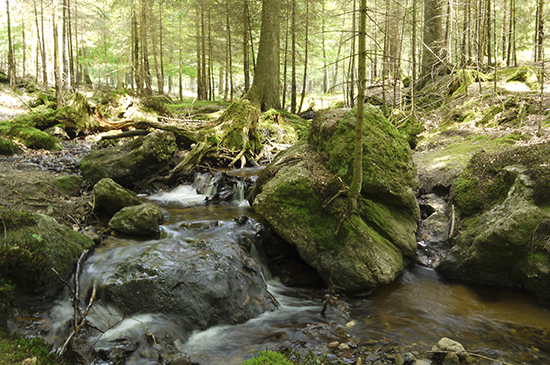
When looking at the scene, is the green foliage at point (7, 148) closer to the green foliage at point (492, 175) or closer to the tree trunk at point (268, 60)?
the tree trunk at point (268, 60)

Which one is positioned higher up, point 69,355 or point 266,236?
point 266,236

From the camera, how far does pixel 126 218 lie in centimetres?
583

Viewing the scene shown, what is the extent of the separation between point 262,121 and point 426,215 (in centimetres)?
928

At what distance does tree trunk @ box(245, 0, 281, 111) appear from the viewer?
1548cm

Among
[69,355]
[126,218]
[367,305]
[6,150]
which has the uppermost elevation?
[6,150]

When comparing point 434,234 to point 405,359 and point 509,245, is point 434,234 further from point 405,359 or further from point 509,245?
point 405,359

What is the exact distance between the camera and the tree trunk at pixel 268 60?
50.8 ft

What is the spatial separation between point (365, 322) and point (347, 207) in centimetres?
171

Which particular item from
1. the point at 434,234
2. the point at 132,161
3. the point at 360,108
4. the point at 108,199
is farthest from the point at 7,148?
the point at 434,234

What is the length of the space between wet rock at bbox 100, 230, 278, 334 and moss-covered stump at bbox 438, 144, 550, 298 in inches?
132

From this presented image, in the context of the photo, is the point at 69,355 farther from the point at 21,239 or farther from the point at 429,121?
the point at 429,121

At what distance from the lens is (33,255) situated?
366cm

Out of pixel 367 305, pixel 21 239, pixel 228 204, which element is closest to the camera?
pixel 21 239

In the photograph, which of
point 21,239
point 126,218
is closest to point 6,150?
point 126,218
